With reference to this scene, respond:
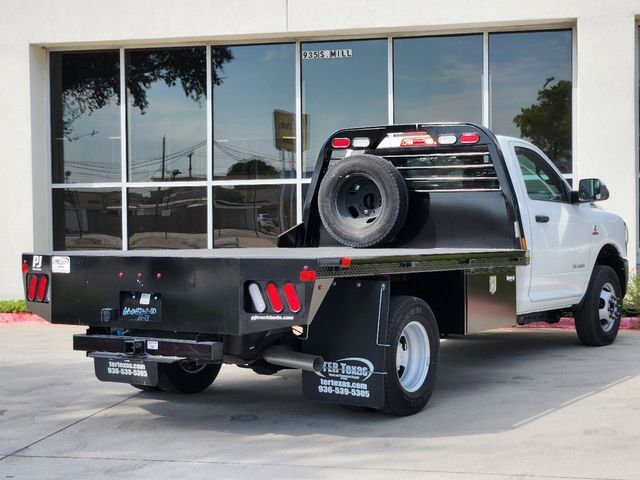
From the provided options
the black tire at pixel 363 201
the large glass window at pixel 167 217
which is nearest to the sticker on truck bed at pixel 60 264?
the black tire at pixel 363 201

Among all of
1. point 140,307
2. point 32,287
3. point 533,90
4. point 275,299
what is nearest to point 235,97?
point 533,90

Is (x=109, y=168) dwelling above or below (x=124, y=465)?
above

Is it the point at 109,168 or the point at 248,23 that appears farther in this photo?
the point at 109,168

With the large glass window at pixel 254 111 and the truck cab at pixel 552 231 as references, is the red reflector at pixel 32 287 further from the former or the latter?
the large glass window at pixel 254 111

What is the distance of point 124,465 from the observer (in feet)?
17.1

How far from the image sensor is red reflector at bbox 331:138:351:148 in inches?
337

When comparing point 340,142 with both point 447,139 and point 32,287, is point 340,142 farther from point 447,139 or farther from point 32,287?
point 32,287

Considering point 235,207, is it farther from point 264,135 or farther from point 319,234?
point 319,234

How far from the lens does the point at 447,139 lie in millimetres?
8094

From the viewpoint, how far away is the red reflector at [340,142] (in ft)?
28.1

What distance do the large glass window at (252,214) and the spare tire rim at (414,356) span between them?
23.3ft

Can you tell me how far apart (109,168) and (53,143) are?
96 centimetres

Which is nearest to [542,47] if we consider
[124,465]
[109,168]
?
[109,168]

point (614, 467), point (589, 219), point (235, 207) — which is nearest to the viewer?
point (614, 467)
